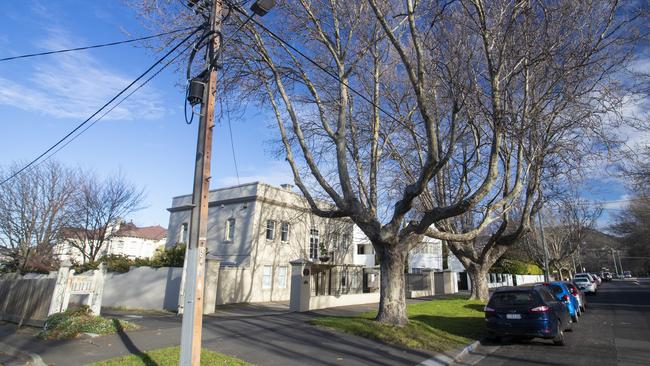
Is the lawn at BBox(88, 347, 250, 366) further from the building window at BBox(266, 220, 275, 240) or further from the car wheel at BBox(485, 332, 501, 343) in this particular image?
the building window at BBox(266, 220, 275, 240)

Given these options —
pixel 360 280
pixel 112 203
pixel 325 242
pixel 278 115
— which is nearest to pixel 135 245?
pixel 112 203

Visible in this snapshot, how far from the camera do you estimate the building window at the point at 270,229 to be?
27639 mm

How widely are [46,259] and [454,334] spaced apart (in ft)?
88.7

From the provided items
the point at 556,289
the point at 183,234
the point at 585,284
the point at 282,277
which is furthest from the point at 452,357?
the point at 585,284

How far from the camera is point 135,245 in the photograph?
7700 centimetres

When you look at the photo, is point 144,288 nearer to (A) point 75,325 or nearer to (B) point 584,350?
(A) point 75,325

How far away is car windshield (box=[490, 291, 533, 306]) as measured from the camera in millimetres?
10555

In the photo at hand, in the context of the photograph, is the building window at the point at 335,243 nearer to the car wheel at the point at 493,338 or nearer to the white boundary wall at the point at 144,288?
the white boundary wall at the point at 144,288

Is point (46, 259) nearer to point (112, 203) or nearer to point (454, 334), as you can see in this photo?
point (112, 203)

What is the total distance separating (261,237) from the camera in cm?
2675

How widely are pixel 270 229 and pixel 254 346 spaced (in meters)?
18.9

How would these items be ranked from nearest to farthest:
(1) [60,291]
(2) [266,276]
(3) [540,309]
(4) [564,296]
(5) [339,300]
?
(3) [540,309] < (1) [60,291] < (4) [564,296] < (5) [339,300] < (2) [266,276]

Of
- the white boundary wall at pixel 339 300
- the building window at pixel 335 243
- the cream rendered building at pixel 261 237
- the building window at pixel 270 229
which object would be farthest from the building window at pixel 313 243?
the white boundary wall at pixel 339 300

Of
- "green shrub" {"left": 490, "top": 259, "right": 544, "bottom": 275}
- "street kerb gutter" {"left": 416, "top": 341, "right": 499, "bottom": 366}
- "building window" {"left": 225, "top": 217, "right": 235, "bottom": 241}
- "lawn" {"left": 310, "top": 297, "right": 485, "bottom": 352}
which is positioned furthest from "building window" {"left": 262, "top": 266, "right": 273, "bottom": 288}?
"green shrub" {"left": 490, "top": 259, "right": 544, "bottom": 275}
